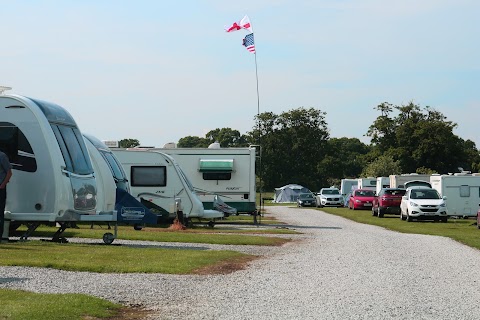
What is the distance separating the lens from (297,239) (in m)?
25.1

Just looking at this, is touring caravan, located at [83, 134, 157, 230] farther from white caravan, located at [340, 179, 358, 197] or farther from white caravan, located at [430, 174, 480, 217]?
white caravan, located at [340, 179, 358, 197]

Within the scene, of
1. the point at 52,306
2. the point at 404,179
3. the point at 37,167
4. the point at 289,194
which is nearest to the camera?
the point at 52,306

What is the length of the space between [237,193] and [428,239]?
10471 mm

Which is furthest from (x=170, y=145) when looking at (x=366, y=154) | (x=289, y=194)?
(x=366, y=154)

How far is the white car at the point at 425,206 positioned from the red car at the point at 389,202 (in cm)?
404

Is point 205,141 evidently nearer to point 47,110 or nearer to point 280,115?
point 280,115

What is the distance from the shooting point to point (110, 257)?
15.9 meters

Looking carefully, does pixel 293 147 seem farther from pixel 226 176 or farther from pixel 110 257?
pixel 110 257

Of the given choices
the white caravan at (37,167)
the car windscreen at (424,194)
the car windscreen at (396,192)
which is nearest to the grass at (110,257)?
the white caravan at (37,167)

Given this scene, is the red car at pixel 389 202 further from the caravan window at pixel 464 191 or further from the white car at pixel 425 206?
the white car at pixel 425 206

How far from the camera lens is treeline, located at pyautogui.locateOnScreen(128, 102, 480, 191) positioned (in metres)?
98.6

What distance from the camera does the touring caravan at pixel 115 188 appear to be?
20.6 metres

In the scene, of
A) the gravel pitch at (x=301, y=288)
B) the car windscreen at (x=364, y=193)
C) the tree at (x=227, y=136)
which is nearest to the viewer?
the gravel pitch at (x=301, y=288)

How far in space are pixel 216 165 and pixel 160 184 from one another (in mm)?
4039
